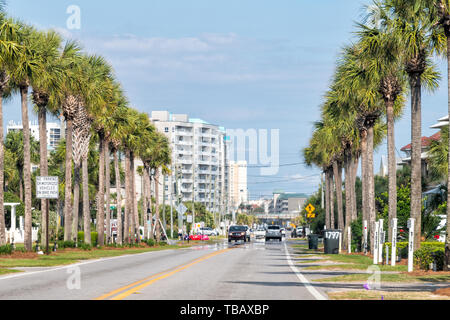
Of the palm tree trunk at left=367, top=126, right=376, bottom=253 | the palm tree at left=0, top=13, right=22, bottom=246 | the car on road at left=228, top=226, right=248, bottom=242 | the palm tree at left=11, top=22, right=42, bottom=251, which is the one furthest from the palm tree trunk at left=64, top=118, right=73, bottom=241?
the car on road at left=228, top=226, right=248, bottom=242

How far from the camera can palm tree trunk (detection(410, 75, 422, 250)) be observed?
2852cm

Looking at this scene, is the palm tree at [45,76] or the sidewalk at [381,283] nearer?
the sidewalk at [381,283]

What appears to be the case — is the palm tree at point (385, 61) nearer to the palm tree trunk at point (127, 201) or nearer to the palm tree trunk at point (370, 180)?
the palm tree trunk at point (370, 180)

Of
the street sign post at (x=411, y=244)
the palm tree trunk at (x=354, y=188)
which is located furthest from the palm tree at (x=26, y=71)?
the palm tree trunk at (x=354, y=188)

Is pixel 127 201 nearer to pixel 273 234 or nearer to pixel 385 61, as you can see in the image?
pixel 273 234

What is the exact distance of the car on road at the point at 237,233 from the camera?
78.1 m

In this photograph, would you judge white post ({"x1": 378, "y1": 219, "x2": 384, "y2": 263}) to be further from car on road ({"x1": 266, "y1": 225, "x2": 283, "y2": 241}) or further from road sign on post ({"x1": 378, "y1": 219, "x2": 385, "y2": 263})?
car on road ({"x1": 266, "y1": 225, "x2": 283, "y2": 241})

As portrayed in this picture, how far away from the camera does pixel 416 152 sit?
28.5 metres

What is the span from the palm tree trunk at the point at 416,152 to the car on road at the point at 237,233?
49589 mm

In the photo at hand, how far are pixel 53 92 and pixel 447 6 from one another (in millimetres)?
22101

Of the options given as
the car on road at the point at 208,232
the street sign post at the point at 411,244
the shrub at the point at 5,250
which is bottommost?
the car on road at the point at 208,232

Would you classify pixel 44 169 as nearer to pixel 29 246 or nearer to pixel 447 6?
pixel 29 246
